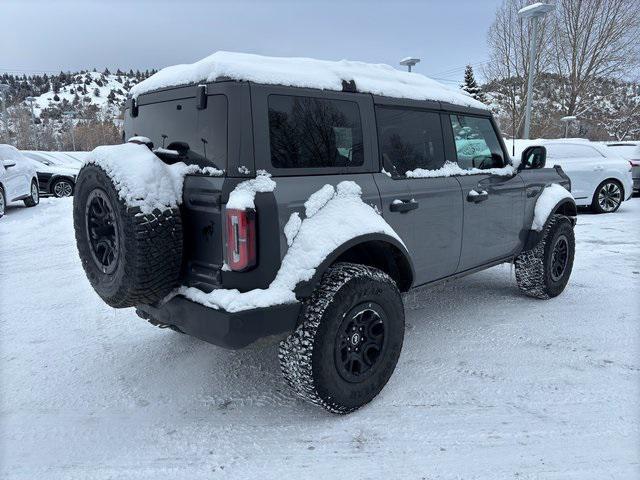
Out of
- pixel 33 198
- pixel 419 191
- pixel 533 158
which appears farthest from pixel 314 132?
pixel 33 198

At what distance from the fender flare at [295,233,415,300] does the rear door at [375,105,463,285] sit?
6.0 inches

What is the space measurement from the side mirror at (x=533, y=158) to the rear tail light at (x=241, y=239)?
3.09 metres

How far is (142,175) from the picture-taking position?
2412 millimetres

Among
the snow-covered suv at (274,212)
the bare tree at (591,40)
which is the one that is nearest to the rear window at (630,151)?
the snow-covered suv at (274,212)

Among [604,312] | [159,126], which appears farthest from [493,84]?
[159,126]

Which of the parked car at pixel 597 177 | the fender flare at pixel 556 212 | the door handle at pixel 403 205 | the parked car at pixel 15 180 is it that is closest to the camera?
the door handle at pixel 403 205

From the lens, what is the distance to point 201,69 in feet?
8.34

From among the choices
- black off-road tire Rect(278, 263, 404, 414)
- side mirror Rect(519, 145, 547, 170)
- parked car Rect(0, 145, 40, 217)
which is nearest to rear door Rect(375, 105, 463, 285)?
black off-road tire Rect(278, 263, 404, 414)

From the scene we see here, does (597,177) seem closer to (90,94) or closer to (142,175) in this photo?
(142,175)

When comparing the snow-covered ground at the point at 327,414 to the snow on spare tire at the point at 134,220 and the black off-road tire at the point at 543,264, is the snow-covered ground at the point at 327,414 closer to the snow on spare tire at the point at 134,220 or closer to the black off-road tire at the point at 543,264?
the black off-road tire at the point at 543,264

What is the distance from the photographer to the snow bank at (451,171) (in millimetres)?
3326

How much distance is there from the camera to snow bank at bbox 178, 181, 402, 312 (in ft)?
7.68

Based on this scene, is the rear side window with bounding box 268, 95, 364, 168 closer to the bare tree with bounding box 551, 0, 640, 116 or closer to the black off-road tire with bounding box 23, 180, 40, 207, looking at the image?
the black off-road tire with bounding box 23, 180, 40, 207

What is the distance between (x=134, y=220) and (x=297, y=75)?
3.87ft
